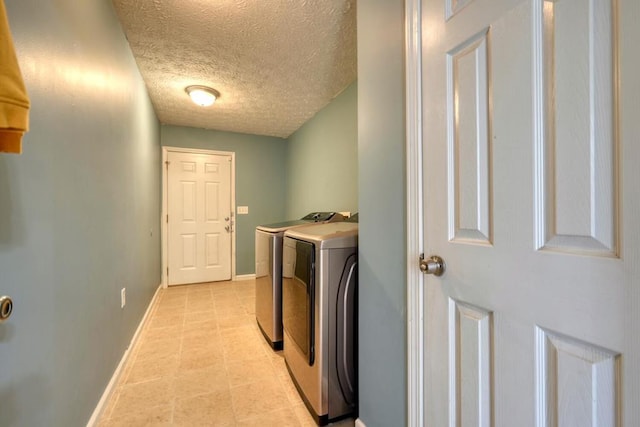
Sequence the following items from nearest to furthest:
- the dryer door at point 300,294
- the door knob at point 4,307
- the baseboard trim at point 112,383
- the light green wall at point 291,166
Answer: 1. the door knob at point 4,307
2. the baseboard trim at point 112,383
3. the dryer door at point 300,294
4. the light green wall at point 291,166

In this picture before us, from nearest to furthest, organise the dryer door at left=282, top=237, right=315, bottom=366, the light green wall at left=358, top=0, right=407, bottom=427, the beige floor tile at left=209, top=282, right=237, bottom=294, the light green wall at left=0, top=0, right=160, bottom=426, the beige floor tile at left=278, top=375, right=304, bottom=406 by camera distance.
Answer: the light green wall at left=0, top=0, right=160, bottom=426
the light green wall at left=358, top=0, right=407, bottom=427
the dryer door at left=282, top=237, right=315, bottom=366
the beige floor tile at left=278, top=375, right=304, bottom=406
the beige floor tile at left=209, top=282, right=237, bottom=294

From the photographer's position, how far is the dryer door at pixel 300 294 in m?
1.46

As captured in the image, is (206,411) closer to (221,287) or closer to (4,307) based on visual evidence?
(4,307)

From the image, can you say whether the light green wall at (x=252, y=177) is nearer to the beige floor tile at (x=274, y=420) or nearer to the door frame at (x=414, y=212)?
the beige floor tile at (x=274, y=420)

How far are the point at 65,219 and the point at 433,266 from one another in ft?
4.73

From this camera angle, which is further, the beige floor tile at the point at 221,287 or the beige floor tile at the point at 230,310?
the beige floor tile at the point at 221,287

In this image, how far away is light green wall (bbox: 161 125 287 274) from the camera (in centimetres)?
416

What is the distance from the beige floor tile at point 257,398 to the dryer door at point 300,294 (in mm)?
311

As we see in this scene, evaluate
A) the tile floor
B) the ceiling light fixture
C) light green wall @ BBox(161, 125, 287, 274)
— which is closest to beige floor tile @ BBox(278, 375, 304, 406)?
the tile floor

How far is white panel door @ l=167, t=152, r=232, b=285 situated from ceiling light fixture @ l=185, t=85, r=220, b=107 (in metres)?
1.45

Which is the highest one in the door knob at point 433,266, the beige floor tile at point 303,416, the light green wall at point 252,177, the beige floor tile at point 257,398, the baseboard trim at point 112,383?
the light green wall at point 252,177

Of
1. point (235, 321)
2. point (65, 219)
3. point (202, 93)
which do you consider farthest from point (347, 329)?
point (202, 93)

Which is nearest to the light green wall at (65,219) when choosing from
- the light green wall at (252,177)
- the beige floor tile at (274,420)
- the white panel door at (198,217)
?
the beige floor tile at (274,420)

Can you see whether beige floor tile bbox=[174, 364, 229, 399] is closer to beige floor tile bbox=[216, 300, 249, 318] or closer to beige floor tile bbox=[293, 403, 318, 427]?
beige floor tile bbox=[293, 403, 318, 427]
